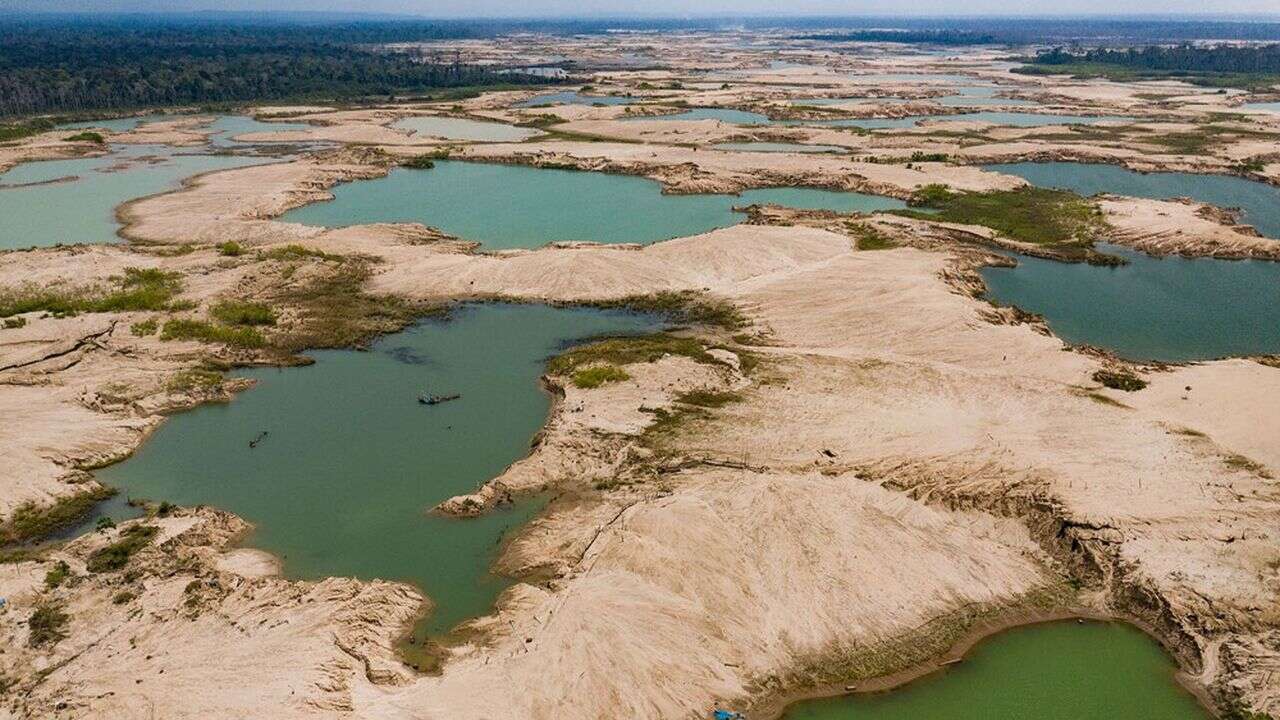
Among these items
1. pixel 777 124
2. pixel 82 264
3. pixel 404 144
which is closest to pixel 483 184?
pixel 404 144

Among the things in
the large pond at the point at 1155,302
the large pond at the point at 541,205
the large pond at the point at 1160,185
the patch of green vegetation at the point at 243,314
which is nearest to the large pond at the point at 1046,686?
the large pond at the point at 1155,302

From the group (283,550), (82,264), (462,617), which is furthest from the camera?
(82,264)

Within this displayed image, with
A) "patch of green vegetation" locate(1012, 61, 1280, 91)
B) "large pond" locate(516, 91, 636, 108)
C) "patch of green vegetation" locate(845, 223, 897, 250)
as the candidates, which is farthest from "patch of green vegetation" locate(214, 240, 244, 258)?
"patch of green vegetation" locate(1012, 61, 1280, 91)

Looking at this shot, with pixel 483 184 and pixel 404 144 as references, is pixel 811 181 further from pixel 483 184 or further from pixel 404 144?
pixel 404 144

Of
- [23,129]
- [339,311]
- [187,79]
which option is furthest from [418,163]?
[187,79]

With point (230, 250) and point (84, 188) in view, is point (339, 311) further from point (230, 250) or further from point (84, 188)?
point (84, 188)

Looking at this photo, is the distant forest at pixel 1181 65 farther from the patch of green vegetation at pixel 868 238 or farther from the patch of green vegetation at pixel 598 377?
the patch of green vegetation at pixel 598 377
